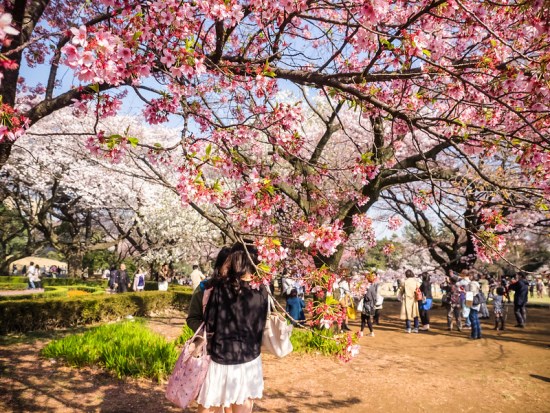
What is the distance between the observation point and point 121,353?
5762 mm

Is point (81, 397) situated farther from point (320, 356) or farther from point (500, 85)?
point (500, 85)

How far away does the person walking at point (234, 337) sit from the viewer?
265cm

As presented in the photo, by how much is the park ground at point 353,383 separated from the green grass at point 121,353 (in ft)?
0.46

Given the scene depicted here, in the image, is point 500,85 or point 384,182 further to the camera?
point 384,182

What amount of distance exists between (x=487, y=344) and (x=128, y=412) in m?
8.61

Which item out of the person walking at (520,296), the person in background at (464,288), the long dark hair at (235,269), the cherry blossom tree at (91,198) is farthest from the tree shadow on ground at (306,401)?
the cherry blossom tree at (91,198)

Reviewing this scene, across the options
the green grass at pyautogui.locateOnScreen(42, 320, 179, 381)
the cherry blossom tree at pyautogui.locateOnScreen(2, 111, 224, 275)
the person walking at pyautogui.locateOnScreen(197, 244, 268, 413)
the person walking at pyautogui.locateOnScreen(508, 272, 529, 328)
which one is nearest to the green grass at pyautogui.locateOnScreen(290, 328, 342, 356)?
the green grass at pyautogui.locateOnScreen(42, 320, 179, 381)

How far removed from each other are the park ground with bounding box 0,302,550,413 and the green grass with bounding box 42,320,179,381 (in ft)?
0.46

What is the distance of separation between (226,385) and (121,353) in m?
3.91

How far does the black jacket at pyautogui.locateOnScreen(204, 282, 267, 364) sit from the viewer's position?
8.86 ft

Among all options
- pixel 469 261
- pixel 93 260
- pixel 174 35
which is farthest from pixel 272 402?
pixel 93 260

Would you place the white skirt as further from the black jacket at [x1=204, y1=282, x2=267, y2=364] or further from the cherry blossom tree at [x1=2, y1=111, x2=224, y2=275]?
the cherry blossom tree at [x1=2, y1=111, x2=224, y2=275]

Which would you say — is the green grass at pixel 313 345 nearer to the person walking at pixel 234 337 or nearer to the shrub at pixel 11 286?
the person walking at pixel 234 337

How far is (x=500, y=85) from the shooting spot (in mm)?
3342
